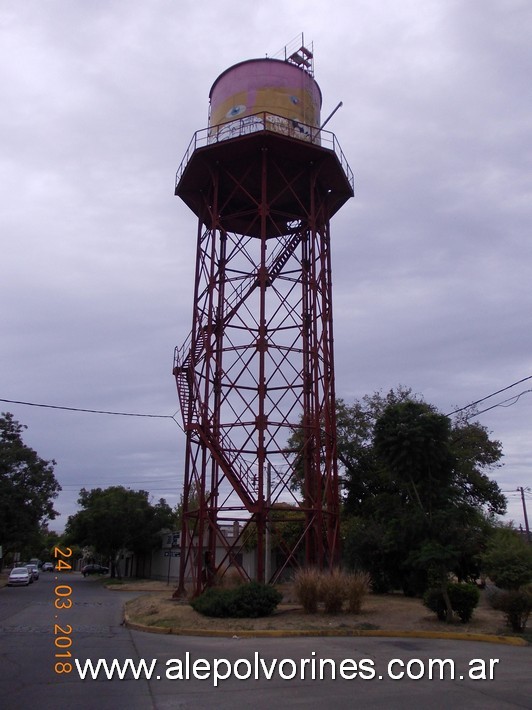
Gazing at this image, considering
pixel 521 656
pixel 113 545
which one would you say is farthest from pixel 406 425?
pixel 113 545

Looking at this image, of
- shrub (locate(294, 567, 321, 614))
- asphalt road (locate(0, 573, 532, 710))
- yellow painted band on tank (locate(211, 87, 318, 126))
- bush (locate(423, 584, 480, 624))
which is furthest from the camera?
yellow painted band on tank (locate(211, 87, 318, 126))

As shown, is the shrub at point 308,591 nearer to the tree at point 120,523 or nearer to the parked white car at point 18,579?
the parked white car at point 18,579

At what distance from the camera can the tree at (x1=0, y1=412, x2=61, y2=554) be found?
40.1 meters

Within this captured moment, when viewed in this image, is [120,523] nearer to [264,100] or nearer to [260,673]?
[264,100]

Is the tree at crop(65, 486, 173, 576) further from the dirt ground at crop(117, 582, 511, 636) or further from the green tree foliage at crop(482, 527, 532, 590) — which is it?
the green tree foliage at crop(482, 527, 532, 590)

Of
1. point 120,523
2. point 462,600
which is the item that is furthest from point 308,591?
point 120,523

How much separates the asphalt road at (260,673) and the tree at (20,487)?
26.6 m

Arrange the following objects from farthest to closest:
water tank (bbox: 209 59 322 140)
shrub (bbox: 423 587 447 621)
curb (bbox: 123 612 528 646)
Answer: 1. water tank (bbox: 209 59 322 140)
2. shrub (bbox: 423 587 447 621)
3. curb (bbox: 123 612 528 646)

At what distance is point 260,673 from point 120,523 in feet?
147

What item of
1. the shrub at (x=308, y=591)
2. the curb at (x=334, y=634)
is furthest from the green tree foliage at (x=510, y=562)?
the shrub at (x=308, y=591)

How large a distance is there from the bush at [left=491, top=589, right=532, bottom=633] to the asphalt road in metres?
1.57

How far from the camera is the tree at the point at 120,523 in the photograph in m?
52.3

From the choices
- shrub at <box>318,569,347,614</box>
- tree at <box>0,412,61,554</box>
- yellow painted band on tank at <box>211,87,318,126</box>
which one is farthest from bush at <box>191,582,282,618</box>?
tree at <box>0,412,61,554</box>

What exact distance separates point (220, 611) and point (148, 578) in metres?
39.2
